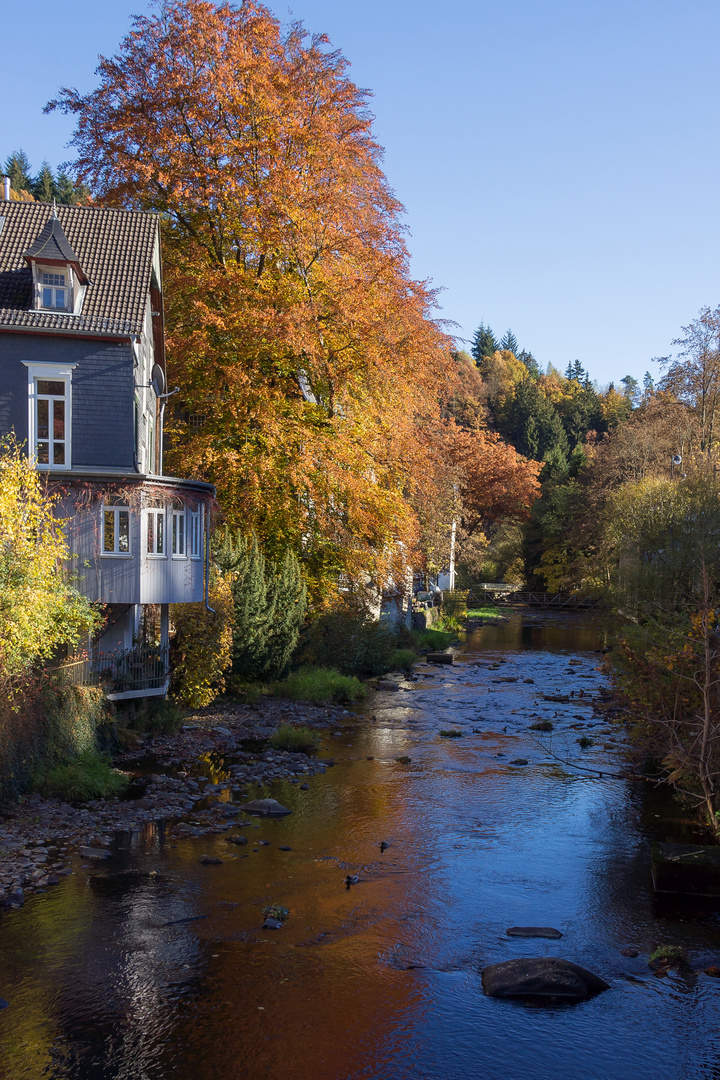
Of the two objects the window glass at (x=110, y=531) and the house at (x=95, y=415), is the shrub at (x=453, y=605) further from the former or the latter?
the window glass at (x=110, y=531)

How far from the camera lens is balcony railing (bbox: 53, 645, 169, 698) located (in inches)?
718

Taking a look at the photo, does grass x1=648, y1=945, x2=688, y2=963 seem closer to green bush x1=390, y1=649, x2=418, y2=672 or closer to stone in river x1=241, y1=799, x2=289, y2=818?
stone in river x1=241, y1=799, x2=289, y2=818

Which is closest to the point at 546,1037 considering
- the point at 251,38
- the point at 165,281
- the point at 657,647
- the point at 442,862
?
the point at 442,862

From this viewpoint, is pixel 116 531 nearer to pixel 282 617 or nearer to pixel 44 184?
pixel 282 617

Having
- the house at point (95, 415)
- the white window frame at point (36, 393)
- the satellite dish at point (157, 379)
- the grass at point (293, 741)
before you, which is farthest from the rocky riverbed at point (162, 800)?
the satellite dish at point (157, 379)

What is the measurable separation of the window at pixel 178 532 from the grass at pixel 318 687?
7113mm

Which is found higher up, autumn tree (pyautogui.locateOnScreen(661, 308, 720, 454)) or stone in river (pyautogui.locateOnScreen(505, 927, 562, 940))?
autumn tree (pyautogui.locateOnScreen(661, 308, 720, 454))

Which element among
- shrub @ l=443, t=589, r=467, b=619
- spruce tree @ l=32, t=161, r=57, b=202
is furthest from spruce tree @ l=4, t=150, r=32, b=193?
shrub @ l=443, t=589, r=467, b=619

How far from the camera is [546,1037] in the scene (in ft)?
30.1

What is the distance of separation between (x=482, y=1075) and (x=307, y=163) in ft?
84.0

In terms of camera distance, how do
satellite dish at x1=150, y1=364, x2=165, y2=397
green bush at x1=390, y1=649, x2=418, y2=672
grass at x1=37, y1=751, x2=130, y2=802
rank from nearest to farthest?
grass at x1=37, y1=751, x2=130, y2=802 < satellite dish at x1=150, y1=364, x2=165, y2=397 < green bush at x1=390, y1=649, x2=418, y2=672

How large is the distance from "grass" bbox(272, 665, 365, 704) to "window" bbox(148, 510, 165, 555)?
7.81 metres

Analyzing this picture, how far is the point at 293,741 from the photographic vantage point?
20516 millimetres

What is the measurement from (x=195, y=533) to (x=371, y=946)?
12.6 metres
